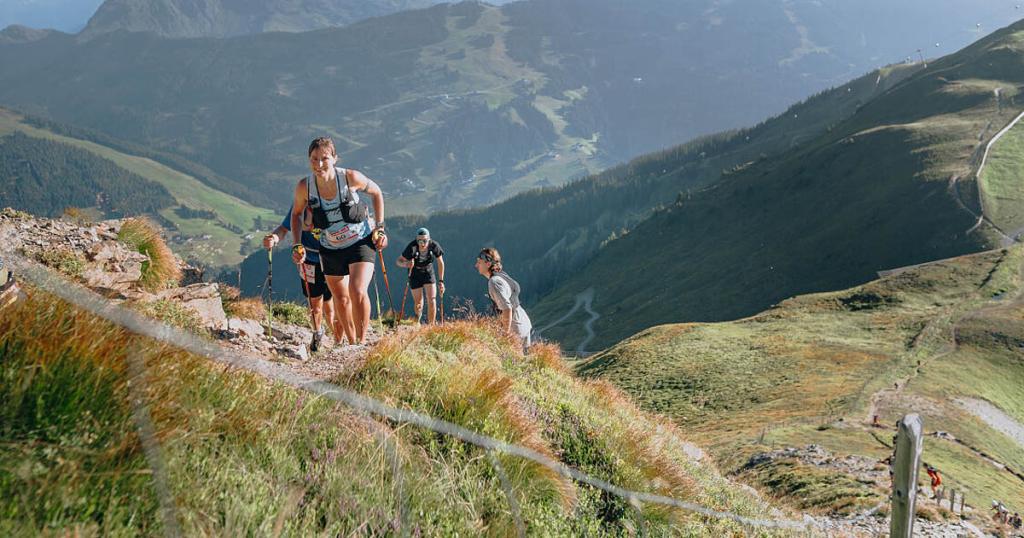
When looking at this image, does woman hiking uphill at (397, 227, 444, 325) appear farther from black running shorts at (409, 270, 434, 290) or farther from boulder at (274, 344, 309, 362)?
boulder at (274, 344, 309, 362)

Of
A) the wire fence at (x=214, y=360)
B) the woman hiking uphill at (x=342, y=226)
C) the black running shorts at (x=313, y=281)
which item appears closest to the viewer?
the wire fence at (x=214, y=360)

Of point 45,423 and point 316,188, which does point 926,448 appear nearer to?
point 316,188

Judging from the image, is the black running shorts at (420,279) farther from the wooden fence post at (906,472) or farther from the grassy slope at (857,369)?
the wooden fence post at (906,472)

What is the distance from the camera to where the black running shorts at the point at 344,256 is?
923 centimetres

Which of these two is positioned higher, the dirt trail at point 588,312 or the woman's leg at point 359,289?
the woman's leg at point 359,289

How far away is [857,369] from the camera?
42844mm

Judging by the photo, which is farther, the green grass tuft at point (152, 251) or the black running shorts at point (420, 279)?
the black running shorts at point (420, 279)

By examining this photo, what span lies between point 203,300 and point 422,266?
5253 millimetres

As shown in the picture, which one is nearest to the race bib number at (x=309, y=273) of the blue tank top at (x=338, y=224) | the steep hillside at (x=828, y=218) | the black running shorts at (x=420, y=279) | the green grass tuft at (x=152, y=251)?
the blue tank top at (x=338, y=224)

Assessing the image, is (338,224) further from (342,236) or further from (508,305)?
(508,305)

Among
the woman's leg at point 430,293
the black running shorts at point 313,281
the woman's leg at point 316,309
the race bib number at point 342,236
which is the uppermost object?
the race bib number at point 342,236

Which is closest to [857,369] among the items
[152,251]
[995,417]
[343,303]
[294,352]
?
[995,417]

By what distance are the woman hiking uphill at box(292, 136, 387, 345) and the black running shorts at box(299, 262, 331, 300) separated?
4.59ft

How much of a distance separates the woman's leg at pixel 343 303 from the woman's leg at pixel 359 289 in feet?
0.22
